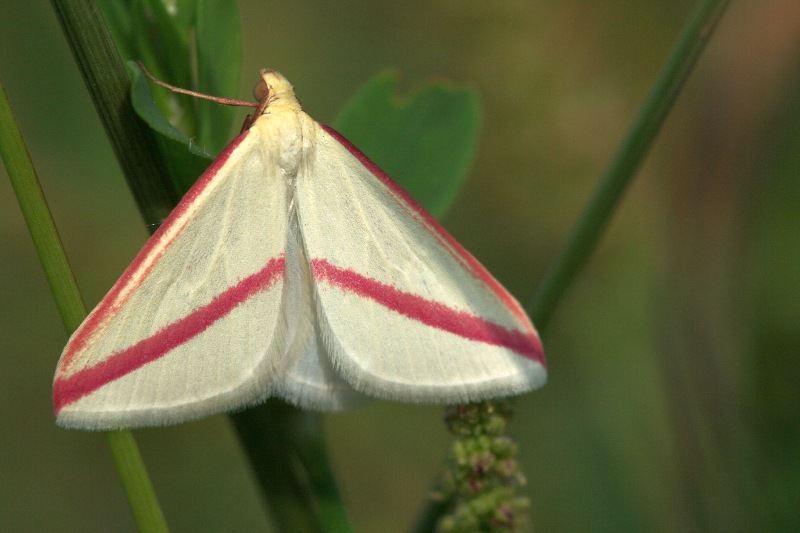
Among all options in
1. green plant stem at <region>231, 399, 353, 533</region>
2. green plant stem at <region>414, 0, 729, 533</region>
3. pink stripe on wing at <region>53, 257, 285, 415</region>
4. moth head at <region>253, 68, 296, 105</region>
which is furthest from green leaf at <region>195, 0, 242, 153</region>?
green plant stem at <region>414, 0, 729, 533</region>

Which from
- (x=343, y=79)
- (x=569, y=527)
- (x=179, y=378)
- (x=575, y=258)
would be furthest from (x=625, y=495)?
(x=343, y=79)

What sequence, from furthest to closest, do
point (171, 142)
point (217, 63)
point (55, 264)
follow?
point (217, 63) → point (171, 142) → point (55, 264)

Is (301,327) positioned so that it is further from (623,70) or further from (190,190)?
(623,70)

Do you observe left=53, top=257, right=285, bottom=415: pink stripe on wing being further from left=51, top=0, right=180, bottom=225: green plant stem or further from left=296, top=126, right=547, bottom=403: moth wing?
left=51, top=0, right=180, bottom=225: green plant stem

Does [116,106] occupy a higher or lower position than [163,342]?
higher

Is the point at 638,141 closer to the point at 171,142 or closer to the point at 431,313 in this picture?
the point at 431,313

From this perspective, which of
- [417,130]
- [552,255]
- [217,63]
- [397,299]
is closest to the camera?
[217,63]

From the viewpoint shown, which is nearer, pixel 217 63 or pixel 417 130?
pixel 217 63

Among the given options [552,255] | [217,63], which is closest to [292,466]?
[217,63]
